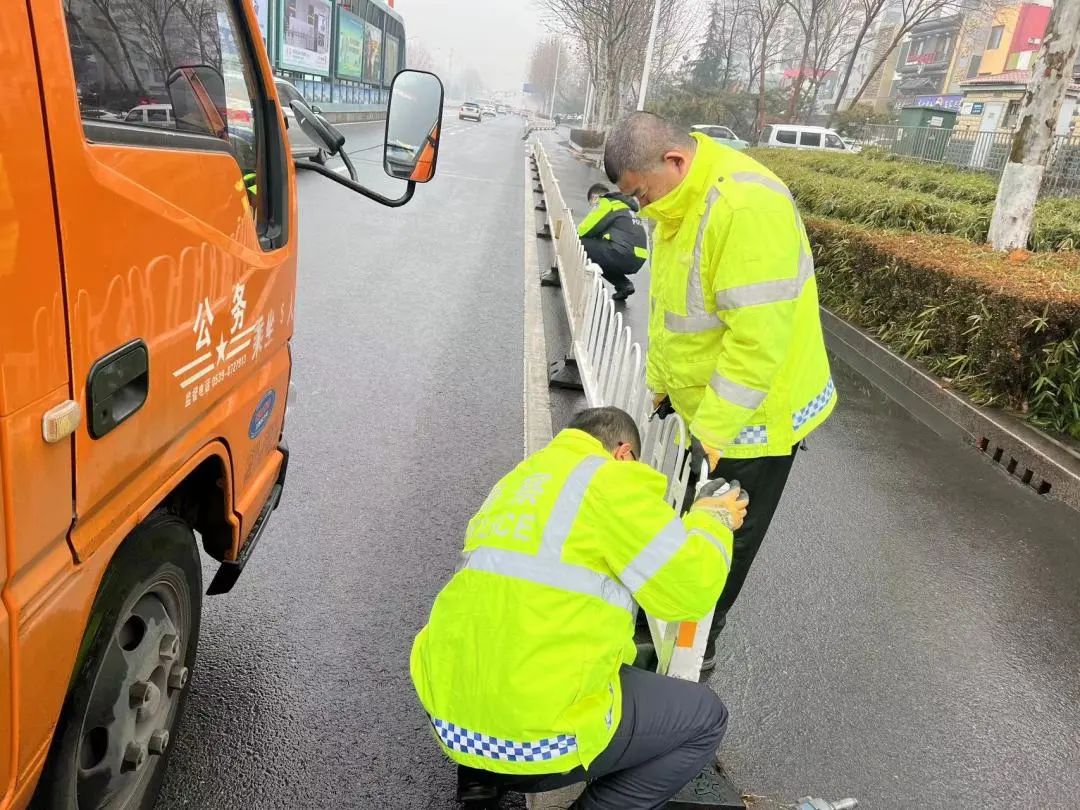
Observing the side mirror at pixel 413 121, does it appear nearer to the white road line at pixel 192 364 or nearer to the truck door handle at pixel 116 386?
the white road line at pixel 192 364

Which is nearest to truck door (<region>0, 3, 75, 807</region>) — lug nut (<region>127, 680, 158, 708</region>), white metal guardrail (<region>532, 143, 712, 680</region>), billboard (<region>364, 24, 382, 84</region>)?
lug nut (<region>127, 680, 158, 708</region>)

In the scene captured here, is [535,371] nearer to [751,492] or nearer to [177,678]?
[751,492]

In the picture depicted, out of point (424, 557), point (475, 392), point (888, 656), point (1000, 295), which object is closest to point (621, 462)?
point (424, 557)

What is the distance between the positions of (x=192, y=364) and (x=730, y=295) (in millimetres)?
1400

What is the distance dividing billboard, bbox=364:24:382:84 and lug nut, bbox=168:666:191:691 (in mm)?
13624

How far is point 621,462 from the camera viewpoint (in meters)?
1.82

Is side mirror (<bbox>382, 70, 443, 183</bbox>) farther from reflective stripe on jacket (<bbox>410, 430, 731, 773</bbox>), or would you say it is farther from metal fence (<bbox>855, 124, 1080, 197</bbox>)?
metal fence (<bbox>855, 124, 1080, 197</bbox>)

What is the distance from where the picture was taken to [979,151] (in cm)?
1880

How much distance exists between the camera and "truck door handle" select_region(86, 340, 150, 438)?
140 centimetres

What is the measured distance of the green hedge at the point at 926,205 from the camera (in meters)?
9.60

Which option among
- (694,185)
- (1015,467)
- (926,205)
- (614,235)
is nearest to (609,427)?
(694,185)

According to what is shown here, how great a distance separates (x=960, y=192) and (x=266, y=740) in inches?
519

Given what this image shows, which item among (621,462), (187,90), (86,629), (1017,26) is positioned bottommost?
(86,629)

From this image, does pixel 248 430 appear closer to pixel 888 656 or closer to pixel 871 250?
pixel 888 656
